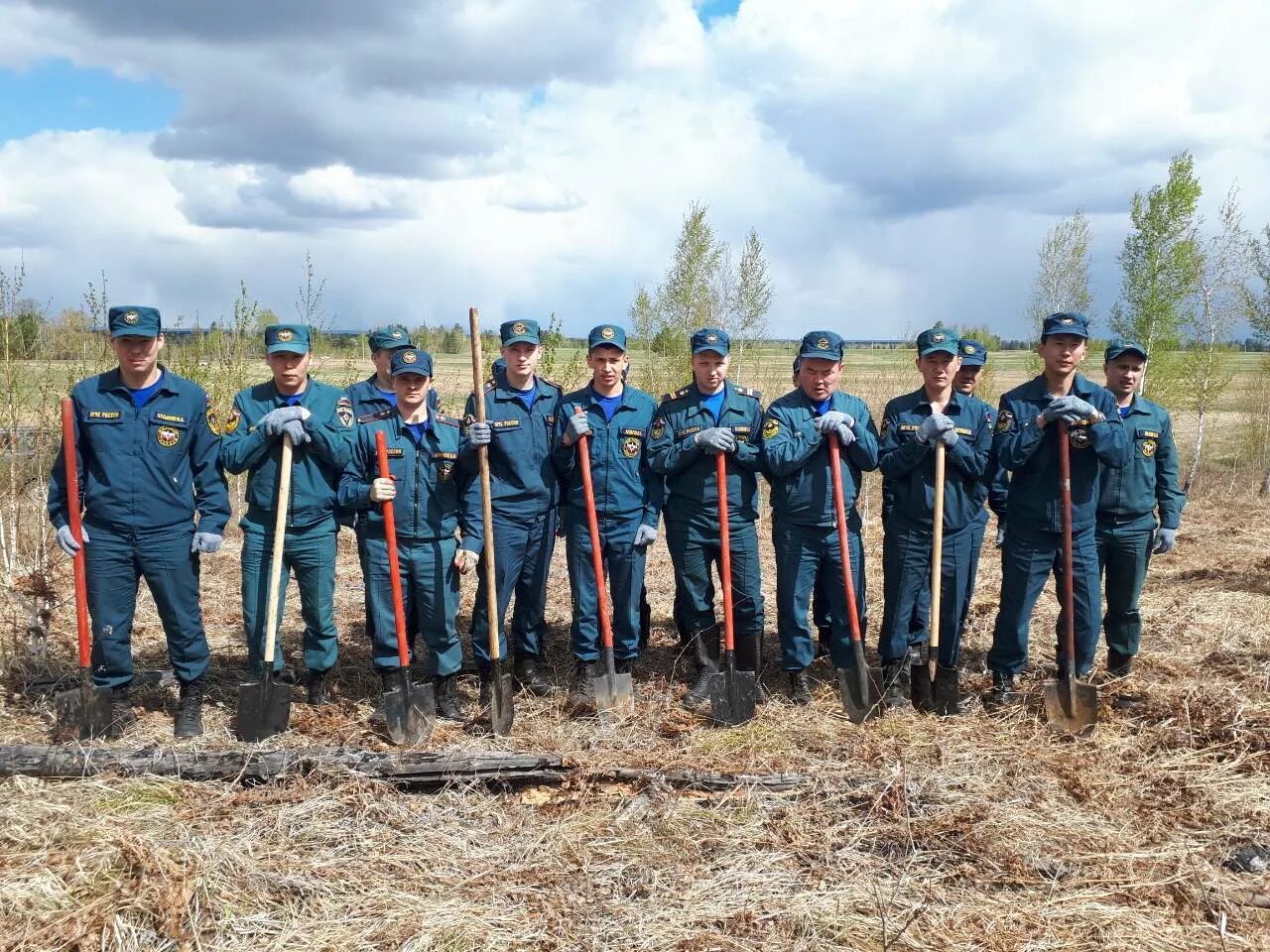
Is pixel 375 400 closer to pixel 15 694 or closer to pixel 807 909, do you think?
pixel 15 694

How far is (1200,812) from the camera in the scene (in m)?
4.14

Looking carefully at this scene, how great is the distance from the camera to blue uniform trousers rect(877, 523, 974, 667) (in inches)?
209

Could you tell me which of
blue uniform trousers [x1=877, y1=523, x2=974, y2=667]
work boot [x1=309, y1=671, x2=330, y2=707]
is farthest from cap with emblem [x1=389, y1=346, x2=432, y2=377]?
blue uniform trousers [x1=877, y1=523, x2=974, y2=667]

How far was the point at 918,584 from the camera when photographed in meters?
5.39

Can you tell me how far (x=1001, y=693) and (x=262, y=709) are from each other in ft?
14.6

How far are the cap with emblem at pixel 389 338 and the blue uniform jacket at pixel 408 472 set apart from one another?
45.0 inches

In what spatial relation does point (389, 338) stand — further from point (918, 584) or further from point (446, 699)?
point (918, 584)

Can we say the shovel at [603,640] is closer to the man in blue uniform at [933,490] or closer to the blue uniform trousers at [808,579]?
the blue uniform trousers at [808,579]

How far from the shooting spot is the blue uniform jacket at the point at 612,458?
553 centimetres

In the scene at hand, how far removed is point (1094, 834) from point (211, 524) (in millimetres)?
4832

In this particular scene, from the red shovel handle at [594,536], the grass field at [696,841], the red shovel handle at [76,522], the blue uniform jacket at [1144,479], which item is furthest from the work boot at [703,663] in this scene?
the red shovel handle at [76,522]

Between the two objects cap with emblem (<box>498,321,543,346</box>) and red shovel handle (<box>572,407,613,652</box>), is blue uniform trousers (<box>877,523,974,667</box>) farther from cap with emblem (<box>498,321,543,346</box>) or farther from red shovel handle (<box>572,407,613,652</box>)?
cap with emblem (<box>498,321,543,346</box>)

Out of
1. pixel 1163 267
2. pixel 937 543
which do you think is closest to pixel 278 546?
pixel 937 543

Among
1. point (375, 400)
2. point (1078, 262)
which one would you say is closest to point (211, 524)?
point (375, 400)
